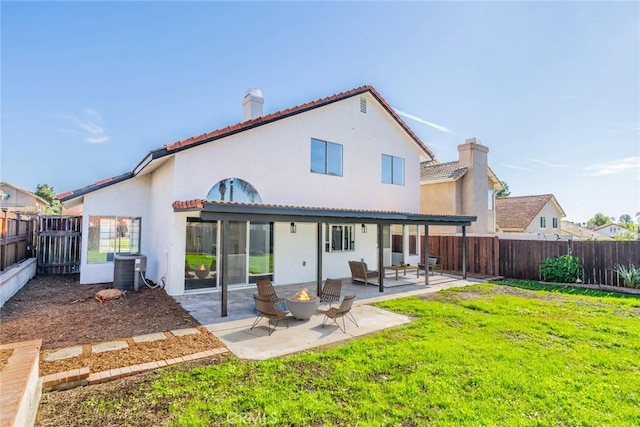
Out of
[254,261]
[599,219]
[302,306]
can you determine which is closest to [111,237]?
[254,261]

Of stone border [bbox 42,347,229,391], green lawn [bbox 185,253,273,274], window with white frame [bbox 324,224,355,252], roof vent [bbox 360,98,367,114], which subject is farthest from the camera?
roof vent [bbox 360,98,367,114]

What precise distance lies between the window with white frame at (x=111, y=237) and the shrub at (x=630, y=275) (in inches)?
792

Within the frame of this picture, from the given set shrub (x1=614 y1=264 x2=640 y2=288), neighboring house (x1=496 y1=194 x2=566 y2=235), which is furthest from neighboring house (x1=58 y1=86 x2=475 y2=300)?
neighboring house (x1=496 y1=194 x2=566 y2=235)

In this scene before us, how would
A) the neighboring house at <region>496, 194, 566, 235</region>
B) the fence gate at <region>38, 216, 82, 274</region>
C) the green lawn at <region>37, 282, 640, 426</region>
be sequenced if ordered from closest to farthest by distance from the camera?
1. the green lawn at <region>37, 282, 640, 426</region>
2. the fence gate at <region>38, 216, 82, 274</region>
3. the neighboring house at <region>496, 194, 566, 235</region>

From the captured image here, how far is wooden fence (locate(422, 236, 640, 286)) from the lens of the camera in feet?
44.4

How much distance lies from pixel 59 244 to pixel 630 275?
942 inches

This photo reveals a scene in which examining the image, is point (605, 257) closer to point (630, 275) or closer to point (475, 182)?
point (630, 275)

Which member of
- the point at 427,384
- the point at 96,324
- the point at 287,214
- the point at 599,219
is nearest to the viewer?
the point at 427,384

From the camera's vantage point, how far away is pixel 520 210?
3164 cm

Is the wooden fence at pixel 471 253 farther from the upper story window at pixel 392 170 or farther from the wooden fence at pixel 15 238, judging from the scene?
the wooden fence at pixel 15 238

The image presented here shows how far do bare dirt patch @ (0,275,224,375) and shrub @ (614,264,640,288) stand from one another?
15.7 metres

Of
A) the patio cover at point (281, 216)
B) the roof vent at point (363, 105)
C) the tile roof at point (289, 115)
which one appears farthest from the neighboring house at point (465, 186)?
the roof vent at point (363, 105)

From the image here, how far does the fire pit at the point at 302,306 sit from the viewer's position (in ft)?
25.5

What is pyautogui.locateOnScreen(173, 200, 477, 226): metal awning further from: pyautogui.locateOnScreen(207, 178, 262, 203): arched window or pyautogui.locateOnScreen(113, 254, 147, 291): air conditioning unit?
pyautogui.locateOnScreen(113, 254, 147, 291): air conditioning unit
